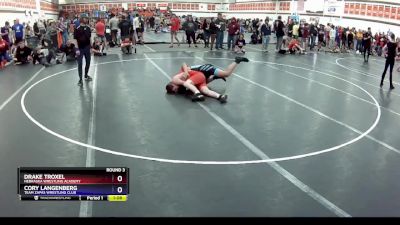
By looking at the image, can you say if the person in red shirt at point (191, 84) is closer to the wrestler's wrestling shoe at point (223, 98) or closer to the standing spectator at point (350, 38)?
the wrestler's wrestling shoe at point (223, 98)

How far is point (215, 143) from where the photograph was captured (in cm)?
707

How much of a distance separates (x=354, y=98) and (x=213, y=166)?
22.2ft

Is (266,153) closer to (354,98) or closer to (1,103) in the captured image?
(354,98)

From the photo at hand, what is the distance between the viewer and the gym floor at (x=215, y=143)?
16.0 feet

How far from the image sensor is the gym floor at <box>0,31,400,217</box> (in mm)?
4875

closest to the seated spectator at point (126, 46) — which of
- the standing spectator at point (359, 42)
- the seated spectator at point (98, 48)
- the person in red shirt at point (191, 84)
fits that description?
the seated spectator at point (98, 48)

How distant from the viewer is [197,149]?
6.73 m

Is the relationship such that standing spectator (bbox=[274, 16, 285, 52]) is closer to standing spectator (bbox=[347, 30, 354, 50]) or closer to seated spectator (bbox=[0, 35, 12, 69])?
standing spectator (bbox=[347, 30, 354, 50])

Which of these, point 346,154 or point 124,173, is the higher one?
point 124,173

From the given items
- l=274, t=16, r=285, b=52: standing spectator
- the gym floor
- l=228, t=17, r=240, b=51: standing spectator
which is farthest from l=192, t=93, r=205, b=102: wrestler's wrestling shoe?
l=274, t=16, r=285, b=52: standing spectator
